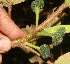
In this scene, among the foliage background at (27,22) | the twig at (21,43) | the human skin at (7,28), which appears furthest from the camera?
the foliage background at (27,22)

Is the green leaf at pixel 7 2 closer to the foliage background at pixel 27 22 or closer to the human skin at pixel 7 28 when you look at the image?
the human skin at pixel 7 28

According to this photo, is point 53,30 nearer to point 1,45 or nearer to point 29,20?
point 1,45

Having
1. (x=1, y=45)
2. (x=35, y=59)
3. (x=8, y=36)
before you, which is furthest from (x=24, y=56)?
(x=1, y=45)

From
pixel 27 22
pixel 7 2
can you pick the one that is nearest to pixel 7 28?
pixel 7 2

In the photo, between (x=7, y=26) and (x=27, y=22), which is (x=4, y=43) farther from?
(x=27, y=22)

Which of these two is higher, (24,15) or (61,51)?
(24,15)

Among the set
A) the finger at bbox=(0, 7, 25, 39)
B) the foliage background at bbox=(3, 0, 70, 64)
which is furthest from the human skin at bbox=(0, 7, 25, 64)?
the foliage background at bbox=(3, 0, 70, 64)

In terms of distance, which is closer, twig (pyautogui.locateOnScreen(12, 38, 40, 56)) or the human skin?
twig (pyautogui.locateOnScreen(12, 38, 40, 56))

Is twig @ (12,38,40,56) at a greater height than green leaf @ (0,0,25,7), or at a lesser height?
lesser

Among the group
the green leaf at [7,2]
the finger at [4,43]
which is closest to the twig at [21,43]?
the finger at [4,43]

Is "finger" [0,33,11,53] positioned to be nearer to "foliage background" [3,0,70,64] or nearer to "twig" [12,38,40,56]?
"twig" [12,38,40,56]

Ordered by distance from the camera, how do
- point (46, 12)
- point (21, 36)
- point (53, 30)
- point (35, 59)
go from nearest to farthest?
1. point (53, 30)
2. point (21, 36)
3. point (35, 59)
4. point (46, 12)
